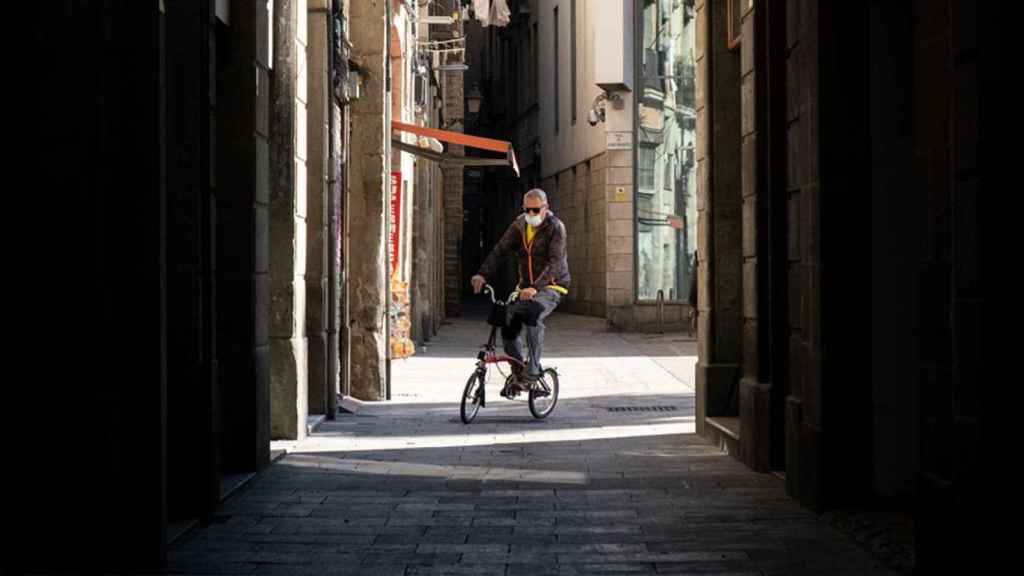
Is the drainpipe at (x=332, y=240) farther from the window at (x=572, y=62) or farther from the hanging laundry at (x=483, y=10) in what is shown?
the window at (x=572, y=62)

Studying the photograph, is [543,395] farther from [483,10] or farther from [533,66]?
[533,66]

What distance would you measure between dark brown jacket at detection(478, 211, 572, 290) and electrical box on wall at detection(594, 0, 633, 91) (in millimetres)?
19083

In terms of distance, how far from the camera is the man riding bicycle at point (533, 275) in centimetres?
1384

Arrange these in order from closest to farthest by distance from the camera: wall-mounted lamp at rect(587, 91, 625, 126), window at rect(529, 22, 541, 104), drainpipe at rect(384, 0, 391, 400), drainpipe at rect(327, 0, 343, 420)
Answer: drainpipe at rect(327, 0, 343, 420)
drainpipe at rect(384, 0, 391, 400)
wall-mounted lamp at rect(587, 91, 625, 126)
window at rect(529, 22, 541, 104)

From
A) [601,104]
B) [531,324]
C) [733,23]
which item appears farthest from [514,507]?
[601,104]

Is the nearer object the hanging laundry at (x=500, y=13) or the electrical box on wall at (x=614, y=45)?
the hanging laundry at (x=500, y=13)

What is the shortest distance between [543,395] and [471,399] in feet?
2.11

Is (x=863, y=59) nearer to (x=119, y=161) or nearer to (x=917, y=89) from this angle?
(x=917, y=89)

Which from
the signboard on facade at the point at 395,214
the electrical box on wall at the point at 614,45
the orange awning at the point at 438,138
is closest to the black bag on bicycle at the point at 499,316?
the orange awning at the point at 438,138

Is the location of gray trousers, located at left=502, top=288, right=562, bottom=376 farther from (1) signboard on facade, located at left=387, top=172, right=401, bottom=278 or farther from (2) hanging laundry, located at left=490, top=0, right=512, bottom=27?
(2) hanging laundry, located at left=490, top=0, right=512, bottom=27

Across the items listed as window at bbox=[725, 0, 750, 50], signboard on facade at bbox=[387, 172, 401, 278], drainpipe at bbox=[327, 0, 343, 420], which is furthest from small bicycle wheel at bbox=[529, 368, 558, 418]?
signboard on facade at bbox=[387, 172, 401, 278]

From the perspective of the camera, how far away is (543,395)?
13.9 m

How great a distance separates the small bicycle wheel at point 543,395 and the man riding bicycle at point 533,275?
86mm

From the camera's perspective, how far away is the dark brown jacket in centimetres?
1394
